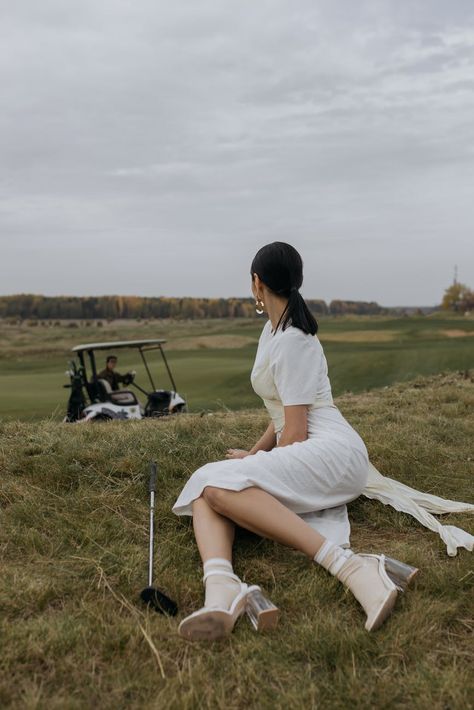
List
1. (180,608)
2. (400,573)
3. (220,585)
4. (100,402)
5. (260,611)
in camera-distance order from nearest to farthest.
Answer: (260,611)
(220,585)
(180,608)
(400,573)
(100,402)

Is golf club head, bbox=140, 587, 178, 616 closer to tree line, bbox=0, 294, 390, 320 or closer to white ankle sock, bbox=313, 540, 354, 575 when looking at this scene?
white ankle sock, bbox=313, 540, 354, 575

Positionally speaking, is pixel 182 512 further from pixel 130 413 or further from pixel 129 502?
pixel 130 413

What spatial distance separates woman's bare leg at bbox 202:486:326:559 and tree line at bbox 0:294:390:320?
62954mm

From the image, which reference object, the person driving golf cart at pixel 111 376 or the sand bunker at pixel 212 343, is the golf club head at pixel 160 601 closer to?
the person driving golf cart at pixel 111 376

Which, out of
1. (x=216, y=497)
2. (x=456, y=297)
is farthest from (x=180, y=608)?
(x=456, y=297)

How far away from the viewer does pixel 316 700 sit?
2.15 metres

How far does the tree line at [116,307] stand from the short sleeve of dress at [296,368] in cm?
6245

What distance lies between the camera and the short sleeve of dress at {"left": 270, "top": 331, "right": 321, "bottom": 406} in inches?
136

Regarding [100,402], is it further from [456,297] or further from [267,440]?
[456,297]

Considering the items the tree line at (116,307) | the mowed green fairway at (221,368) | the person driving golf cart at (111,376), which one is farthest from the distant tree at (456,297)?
the person driving golf cart at (111,376)

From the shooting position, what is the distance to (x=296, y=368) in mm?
3455

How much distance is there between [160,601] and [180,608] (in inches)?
5.2

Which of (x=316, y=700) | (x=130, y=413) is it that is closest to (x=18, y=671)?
(x=316, y=700)

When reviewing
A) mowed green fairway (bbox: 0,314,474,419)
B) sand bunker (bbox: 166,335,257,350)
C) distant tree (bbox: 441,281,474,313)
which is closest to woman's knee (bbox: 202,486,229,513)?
mowed green fairway (bbox: 0,314,474,419)
